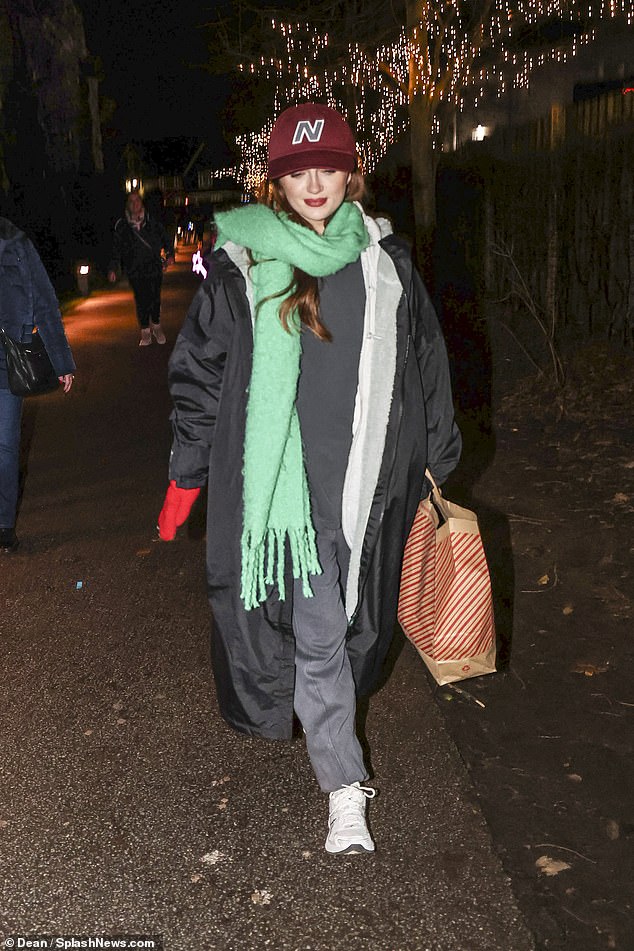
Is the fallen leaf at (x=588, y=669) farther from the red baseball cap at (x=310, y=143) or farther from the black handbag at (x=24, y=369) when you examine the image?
the black handbag at (x=24, y=369)

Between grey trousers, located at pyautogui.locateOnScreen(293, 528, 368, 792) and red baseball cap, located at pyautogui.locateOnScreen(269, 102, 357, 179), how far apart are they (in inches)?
43.1

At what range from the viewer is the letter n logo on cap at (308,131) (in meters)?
3.04

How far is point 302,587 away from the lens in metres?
3.26

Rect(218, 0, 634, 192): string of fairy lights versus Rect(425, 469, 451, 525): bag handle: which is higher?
Rect(218, 0, 634, 192): string of fairy lights

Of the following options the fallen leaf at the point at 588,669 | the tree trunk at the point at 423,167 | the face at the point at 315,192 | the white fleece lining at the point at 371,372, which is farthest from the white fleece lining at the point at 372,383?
the tree trunk at the point at 423,167

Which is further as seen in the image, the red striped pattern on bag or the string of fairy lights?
the string of fairy lights

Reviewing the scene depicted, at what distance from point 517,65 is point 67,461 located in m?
30.8

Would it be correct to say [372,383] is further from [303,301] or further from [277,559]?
[277,559]

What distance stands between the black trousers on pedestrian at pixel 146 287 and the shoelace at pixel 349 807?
Answer: 10733 millimetres

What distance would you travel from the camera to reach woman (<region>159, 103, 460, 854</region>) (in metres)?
3.02

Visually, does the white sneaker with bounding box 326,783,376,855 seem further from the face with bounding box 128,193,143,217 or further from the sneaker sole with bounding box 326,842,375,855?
the face with bounding box 128,193,143,217

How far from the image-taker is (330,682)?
333 centimetres

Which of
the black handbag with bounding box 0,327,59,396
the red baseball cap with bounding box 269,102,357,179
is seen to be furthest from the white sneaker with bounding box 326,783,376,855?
the black handbag with bounding box 0,327,59,396

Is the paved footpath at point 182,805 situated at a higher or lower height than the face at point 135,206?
lower
